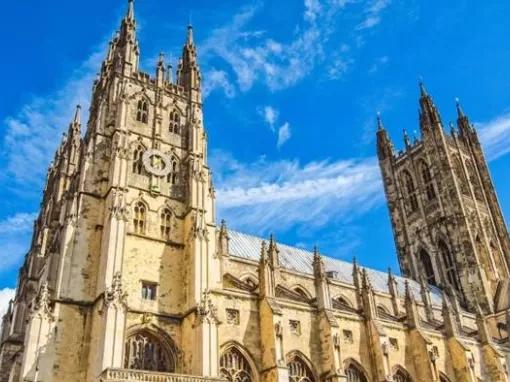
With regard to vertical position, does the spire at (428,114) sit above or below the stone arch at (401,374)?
above

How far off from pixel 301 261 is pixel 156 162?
2039 cm

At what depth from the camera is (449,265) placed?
6275 centimetres

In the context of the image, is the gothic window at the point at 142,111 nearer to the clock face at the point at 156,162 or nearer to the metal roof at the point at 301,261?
the clock face at the point at 156,162

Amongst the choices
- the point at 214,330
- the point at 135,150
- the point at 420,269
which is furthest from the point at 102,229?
the point at 420,269

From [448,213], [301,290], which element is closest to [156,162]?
[301,290]

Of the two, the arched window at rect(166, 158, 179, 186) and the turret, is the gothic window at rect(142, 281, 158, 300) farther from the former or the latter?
the turret

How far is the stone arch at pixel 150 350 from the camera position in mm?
27422

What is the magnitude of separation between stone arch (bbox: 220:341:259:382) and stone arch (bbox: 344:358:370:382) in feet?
23.4

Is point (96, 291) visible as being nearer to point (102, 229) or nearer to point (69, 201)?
point (102, 229)

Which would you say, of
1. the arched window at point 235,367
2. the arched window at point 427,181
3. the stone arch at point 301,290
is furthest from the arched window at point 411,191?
the arched window at point 235,367

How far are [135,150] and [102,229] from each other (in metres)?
6.34

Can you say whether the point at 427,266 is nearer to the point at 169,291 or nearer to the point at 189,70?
the point at 189,70

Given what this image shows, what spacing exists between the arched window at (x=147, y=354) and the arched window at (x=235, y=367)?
2902 mm

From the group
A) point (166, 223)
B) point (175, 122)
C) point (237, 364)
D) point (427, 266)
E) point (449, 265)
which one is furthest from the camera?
point (427, 266)
